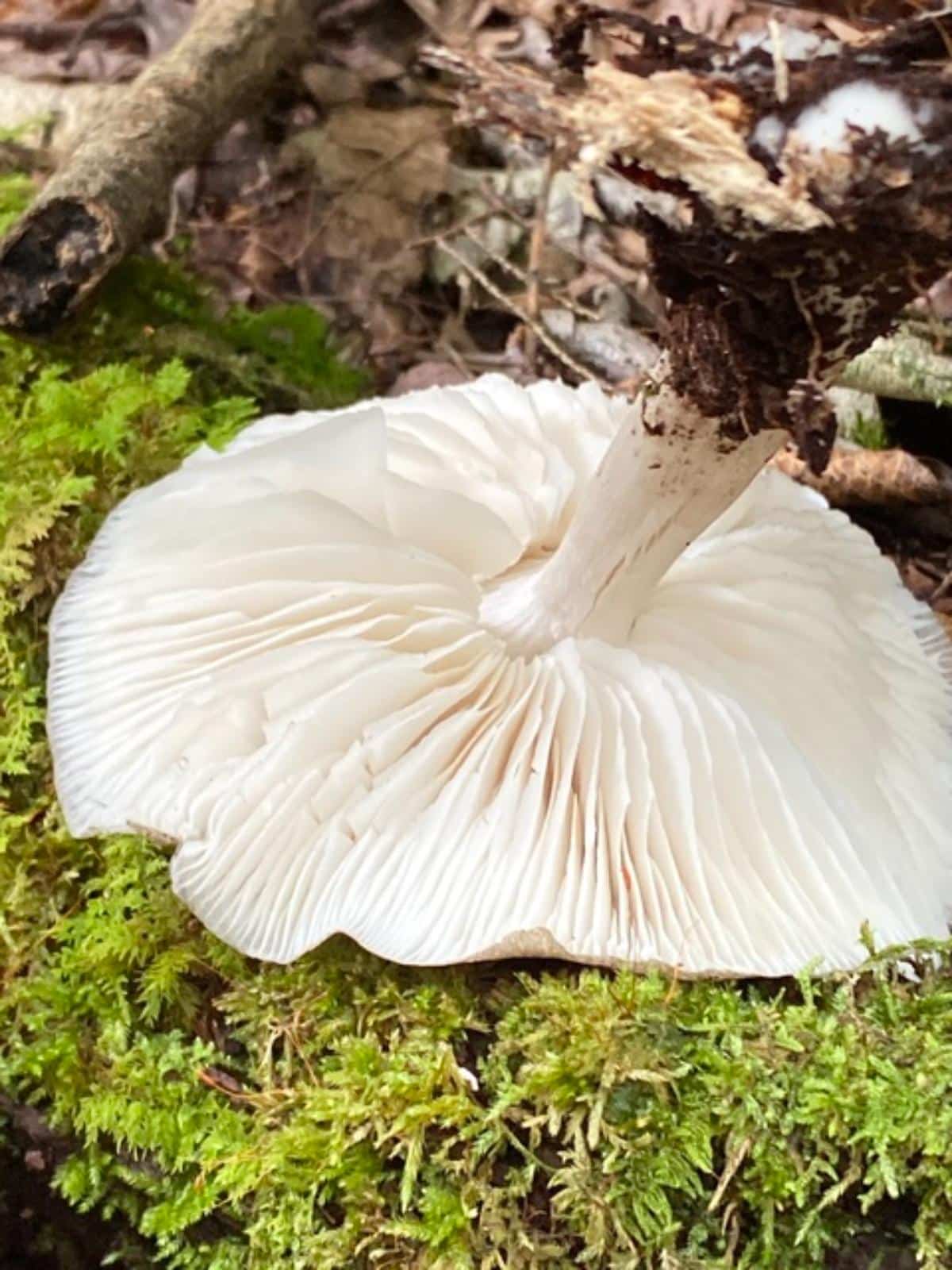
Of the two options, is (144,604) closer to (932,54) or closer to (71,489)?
(71,489)

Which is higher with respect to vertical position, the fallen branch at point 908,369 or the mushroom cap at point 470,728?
the fallen branch at point 908,369

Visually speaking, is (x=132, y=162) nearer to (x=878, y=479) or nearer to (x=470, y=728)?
(x=470, y=728)

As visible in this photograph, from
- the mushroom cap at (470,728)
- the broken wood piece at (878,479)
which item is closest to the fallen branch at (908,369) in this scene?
the broken wood piece at (878,479)

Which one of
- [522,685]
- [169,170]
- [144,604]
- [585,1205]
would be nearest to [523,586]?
[522,685]

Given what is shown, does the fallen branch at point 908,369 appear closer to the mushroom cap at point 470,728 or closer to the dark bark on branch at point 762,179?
the mushroom cap at point 470,728

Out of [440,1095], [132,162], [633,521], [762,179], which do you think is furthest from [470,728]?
[132,162]
